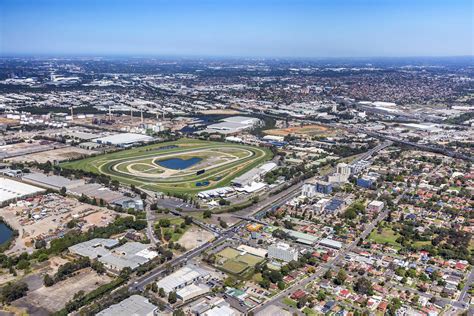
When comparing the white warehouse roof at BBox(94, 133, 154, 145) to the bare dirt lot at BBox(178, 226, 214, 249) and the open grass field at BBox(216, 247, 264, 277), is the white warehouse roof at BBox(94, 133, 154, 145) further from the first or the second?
the open grass field at BBox(216, 247, 264, 277)

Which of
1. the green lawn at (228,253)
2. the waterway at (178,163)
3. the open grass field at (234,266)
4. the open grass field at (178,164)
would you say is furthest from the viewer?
the waterway at (178,163)

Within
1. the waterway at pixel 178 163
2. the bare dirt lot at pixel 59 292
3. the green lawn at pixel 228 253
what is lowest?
the bare dirt lot at pixel 59 292

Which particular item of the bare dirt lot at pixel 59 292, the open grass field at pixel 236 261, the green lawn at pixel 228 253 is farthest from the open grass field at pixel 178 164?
the bare dirt lot at pixel 59 292

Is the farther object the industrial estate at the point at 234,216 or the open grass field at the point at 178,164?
the open grass field at the point at 178,164

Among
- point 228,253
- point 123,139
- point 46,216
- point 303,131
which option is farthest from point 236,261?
point 303,131

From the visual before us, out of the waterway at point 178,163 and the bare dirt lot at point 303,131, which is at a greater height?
the bare dirt lot at point 303,131

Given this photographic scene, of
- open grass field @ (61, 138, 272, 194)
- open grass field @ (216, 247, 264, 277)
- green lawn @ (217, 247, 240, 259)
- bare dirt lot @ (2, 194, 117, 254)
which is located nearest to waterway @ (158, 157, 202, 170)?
open grass field @ (61, 138, 272, 194)

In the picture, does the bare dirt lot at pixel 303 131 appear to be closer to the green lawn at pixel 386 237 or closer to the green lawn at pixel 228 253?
the green lawn at pixel 386 237
